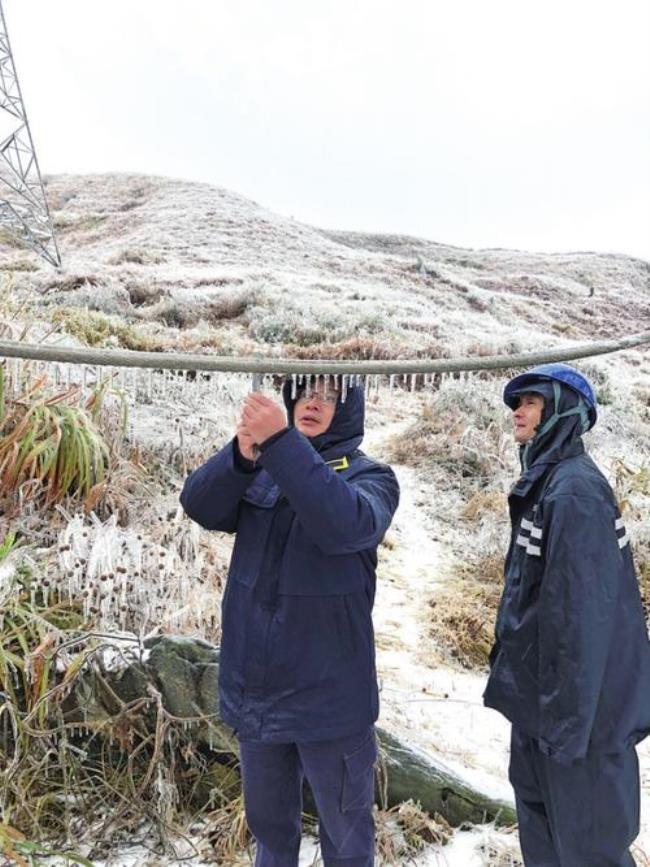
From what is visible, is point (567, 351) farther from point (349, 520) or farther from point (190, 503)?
point (190, 503)

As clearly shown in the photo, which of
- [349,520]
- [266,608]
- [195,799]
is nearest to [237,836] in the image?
[195,799]

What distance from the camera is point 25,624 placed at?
88.4 inches

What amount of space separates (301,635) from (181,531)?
76.3 inches

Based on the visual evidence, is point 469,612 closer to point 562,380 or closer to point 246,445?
point 562,380

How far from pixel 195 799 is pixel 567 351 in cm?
203

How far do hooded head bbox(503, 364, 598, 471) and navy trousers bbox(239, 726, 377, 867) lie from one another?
3.04ft

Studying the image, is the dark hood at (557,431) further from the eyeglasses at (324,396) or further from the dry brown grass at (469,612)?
the dry brown grass at (469,612)

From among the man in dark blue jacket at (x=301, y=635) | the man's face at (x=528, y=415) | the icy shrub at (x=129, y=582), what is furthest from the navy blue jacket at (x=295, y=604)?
the icy shrub at (x=129, y=582)

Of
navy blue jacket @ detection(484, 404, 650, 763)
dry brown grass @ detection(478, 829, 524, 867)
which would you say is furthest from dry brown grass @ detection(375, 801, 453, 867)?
navy blue jacket @ detection(484, 404, 650, 763)

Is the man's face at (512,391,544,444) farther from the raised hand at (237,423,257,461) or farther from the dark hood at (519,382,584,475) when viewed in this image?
the raised hand at (237,423,257,461)

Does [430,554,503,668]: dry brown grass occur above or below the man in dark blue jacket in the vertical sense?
below

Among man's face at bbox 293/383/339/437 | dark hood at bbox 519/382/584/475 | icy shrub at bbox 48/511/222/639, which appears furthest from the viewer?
icy shrub at bbox 48/511/222/639

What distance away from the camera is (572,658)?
59.2 inches

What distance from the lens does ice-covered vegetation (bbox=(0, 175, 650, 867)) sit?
2113mm
